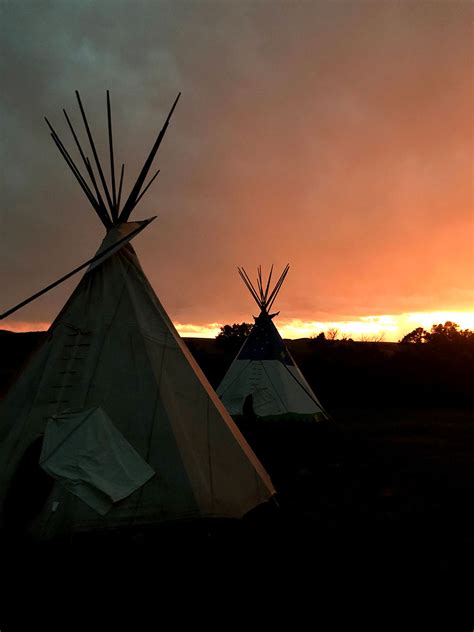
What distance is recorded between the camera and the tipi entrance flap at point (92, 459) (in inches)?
189

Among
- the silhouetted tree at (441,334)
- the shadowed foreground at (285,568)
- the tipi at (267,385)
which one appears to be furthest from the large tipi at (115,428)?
the silhouetted tree at (441,334)

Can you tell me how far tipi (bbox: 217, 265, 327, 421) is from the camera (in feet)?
44.2

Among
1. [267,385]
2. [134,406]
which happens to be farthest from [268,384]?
[134,406]

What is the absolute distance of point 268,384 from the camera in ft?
45.6

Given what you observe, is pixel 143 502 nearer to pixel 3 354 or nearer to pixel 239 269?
pixel 239 269

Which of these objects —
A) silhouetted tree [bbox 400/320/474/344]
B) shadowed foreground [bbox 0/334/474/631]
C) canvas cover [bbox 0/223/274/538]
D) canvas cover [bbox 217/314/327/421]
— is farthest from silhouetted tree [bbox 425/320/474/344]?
canvas cover [bbox 0/223/274/538]

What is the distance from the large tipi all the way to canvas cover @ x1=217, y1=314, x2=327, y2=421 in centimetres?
771

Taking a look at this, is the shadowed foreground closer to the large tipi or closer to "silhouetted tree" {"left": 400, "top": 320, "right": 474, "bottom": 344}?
the large tipi

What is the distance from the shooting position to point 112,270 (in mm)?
6082

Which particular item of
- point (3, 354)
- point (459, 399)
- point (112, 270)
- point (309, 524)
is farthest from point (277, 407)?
point (3, 354)

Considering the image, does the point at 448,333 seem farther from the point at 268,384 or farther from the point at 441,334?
the point at 268,384

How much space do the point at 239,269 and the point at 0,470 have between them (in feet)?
39.5

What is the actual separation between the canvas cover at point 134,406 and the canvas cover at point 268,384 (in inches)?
304

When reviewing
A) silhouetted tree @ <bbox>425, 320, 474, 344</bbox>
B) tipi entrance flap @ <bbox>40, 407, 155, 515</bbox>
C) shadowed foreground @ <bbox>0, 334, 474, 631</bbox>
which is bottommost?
shadowed foreground @ <bbox>0, 334, 474, 631</bbox>
